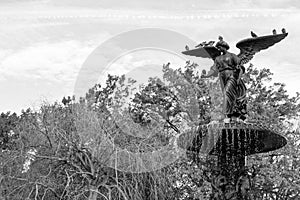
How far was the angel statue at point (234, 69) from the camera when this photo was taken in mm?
7672

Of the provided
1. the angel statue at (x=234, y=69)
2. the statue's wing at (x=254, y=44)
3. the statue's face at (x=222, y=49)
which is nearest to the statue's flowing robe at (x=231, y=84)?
the angel statue at (x=234, y=69)

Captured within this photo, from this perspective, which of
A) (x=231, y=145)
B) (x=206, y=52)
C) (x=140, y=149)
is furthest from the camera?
(x=140, y=149)

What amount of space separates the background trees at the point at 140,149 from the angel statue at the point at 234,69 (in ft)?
2.86

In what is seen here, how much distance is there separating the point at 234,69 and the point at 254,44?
1.95 ft

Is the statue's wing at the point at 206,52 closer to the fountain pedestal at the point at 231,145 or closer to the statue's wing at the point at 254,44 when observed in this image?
the statue's wing at the point at 254,44

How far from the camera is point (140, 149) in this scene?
1273 centimetres

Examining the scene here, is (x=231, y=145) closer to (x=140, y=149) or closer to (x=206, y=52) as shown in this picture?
(x=206, y=52)

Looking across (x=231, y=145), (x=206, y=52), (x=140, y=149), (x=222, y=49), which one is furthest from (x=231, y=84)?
(x=140, y=149)

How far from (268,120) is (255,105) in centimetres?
107

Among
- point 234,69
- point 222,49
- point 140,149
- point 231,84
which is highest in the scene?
point 222,49

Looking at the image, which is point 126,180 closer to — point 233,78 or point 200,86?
point 233,78

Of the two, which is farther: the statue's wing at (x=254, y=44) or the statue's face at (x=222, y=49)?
the statue's face at (x=222, y=49)

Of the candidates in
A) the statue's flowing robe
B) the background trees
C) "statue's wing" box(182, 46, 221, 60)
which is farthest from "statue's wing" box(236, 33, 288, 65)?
the background trees

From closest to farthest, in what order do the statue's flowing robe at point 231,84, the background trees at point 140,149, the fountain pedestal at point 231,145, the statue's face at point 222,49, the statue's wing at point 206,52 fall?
the fountain pedestal at point 231,145
the statue's flowing robe at point 231,84
the statue's face at point 222,49
the statue's wing at point 206,52
the background trees at point 140,149
